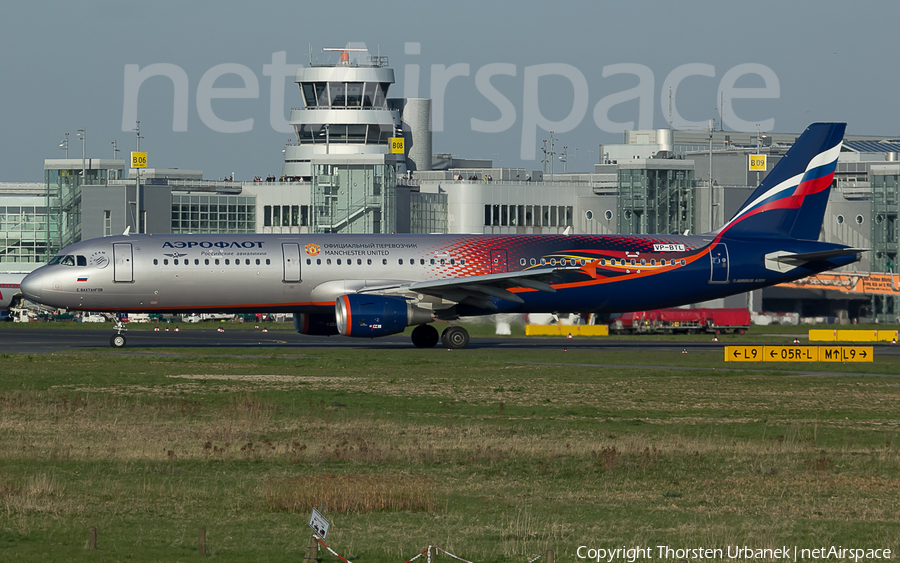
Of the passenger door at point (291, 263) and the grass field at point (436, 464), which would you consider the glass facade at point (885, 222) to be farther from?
the grass field at point (436, 464)

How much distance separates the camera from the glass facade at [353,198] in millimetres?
107562

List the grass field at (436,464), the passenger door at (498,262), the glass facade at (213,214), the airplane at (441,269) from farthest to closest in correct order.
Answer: the glass facade at (213,214) < the passenger door at (498,262) < the airplane at (441,269) < the grass field at (436,464)

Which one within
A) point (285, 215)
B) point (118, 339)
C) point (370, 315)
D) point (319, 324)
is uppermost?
point (285, 215)

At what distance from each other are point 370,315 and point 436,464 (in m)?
26.5

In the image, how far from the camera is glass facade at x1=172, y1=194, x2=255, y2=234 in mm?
115188

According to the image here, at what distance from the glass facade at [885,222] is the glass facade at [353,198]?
143 ft

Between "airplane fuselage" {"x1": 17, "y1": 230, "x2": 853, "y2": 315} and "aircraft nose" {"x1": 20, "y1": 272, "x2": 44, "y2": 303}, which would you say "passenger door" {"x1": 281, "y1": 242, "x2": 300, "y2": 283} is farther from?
"aircraft nose" {"x1": 20, "y1": 272, "x2": 44, "y2": 303}

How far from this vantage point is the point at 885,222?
349ft

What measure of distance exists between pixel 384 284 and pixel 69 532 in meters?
35.2

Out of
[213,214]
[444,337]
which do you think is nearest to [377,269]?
[444,337]

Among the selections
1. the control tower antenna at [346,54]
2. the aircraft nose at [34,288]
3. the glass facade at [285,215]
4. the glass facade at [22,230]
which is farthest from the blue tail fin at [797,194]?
the glass facade at [22,230]

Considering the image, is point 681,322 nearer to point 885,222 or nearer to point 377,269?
point 377,269

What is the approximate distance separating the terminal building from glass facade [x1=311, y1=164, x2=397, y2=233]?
0.38ft

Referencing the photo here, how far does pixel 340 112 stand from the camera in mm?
124062
